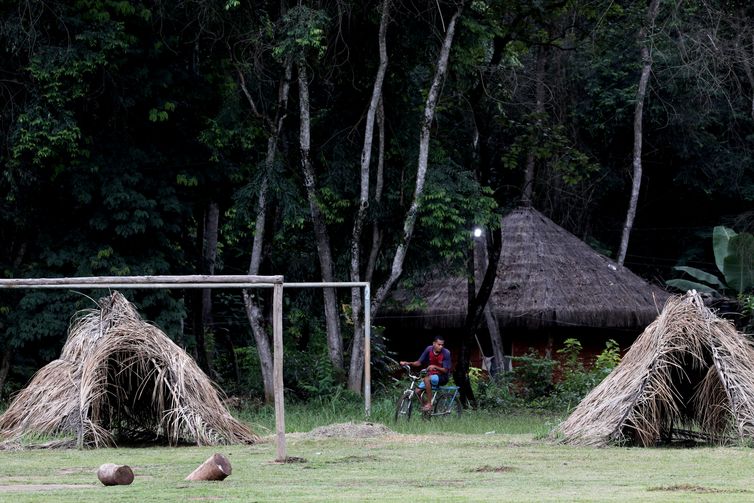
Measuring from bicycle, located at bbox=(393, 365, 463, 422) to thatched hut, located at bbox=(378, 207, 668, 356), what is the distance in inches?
370

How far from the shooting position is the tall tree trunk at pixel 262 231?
2325cm

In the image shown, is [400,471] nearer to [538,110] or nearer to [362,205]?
[362,205]

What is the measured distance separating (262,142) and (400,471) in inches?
576

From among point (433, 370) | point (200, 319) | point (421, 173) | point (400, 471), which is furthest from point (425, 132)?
point (400, 471)

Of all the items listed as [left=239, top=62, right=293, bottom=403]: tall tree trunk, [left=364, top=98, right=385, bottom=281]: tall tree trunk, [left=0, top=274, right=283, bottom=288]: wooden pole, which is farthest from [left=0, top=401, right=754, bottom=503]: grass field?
[left=364, top=98, right=385, bottom=281]: tall tree trunk

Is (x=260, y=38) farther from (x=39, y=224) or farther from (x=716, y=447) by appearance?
(x=716, y=447)

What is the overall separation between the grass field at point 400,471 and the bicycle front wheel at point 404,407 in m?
2.44

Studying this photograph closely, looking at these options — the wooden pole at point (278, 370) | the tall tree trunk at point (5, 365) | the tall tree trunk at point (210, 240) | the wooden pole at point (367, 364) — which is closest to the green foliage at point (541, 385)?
the wooden pole at point (367, 364)

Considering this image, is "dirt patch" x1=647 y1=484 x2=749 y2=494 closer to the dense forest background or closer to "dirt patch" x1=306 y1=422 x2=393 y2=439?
"dirt patch" x1=306 y1=422 x2=393 y2=439

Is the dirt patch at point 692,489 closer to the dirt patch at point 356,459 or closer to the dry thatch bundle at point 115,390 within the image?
the dirt patch at point 356,459

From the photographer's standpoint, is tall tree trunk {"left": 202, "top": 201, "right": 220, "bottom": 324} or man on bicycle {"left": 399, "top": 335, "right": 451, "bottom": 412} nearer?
man on bicycle {"left": 399, "top": 335, "right": 451, "bottom": 412}

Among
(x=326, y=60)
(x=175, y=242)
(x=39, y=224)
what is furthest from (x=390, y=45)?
(x=39, y=224)

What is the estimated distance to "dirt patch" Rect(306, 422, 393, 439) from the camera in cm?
1614

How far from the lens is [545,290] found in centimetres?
3150
